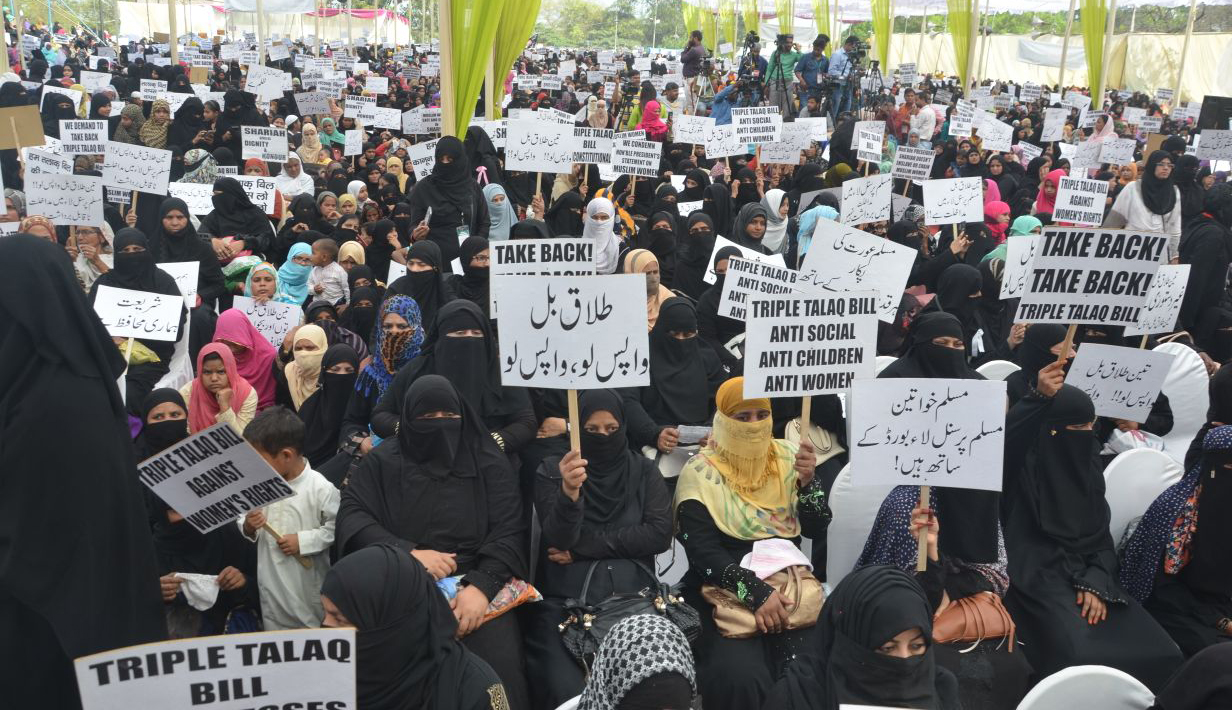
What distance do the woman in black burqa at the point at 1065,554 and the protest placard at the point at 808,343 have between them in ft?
2.49

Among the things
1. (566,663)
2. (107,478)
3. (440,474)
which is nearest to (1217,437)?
(566,663)

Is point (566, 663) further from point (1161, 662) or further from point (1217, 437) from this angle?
point (1217, 437)

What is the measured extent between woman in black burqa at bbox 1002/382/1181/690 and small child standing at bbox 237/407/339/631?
8.71 ft

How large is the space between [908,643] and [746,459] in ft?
3.99

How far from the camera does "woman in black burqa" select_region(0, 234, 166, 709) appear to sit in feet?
7.74

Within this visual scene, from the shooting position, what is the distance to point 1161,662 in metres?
3.57

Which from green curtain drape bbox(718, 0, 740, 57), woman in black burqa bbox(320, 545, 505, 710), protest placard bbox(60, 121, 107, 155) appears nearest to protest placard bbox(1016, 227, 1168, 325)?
woman in black burqa bbox(320, 545, 505, 710)

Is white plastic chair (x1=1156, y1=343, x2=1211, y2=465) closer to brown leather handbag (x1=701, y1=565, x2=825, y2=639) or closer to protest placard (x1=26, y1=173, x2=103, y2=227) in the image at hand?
brown leather handbag (x1=701, y1=565, x2=825, y2=639)

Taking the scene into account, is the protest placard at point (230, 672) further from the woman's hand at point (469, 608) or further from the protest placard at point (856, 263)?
the protest placard at point (856, 263)

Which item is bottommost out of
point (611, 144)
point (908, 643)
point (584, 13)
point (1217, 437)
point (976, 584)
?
point (976, 584)

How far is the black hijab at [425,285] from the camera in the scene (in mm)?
5691

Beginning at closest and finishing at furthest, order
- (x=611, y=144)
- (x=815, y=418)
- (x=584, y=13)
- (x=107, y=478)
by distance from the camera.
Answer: (x=107, y=478)
(x=815, y=418)
(x=611, y=144)
(x=584, y=13)

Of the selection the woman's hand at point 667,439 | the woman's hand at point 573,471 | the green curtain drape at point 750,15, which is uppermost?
the green curtain drape at point 750,15

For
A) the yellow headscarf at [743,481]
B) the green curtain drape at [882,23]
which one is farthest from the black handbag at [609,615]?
the green curtain drape at [882,23]
